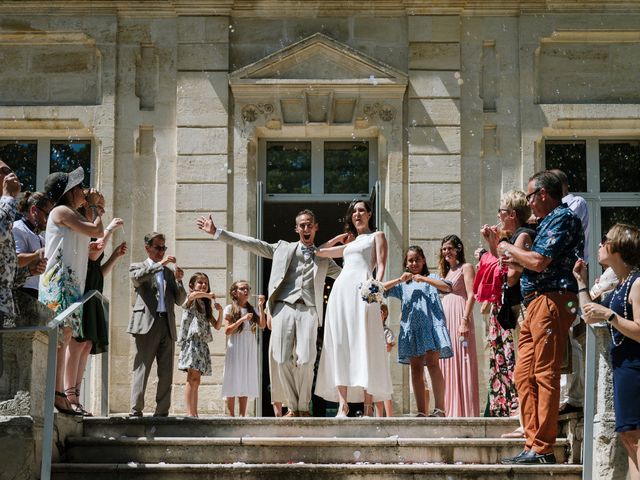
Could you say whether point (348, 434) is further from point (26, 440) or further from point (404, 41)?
point (404, 41)

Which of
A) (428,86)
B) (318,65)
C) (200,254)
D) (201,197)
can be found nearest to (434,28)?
(428,86)

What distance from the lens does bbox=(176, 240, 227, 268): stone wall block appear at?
14.2 metres

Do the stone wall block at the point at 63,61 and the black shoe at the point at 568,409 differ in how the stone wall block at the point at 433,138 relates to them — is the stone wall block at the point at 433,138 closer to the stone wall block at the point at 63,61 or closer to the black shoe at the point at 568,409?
the stone wall block at the point at 63,61

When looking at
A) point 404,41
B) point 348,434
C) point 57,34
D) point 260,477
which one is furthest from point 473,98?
point 260,477

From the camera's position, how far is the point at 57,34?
14648 mm

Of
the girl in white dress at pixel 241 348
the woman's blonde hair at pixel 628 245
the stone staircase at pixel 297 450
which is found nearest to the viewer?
the woman's blonde hair at pixel 628 245

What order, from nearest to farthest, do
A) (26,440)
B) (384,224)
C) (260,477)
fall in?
(26,440) → (260,477) → (384,224)

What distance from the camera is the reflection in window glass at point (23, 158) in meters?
14.9

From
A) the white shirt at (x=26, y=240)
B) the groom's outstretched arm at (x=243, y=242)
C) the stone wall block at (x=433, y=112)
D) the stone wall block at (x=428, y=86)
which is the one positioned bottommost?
the white shirt at (x=26, y=240)

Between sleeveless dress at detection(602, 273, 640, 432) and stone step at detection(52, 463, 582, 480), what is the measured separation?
923mm

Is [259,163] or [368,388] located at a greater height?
[259,163]

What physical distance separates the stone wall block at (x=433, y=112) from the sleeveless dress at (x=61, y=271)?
6.20 meters

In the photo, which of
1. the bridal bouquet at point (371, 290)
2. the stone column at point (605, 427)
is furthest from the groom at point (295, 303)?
the stone column at point (605, 427)

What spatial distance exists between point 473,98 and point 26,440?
333 inches
